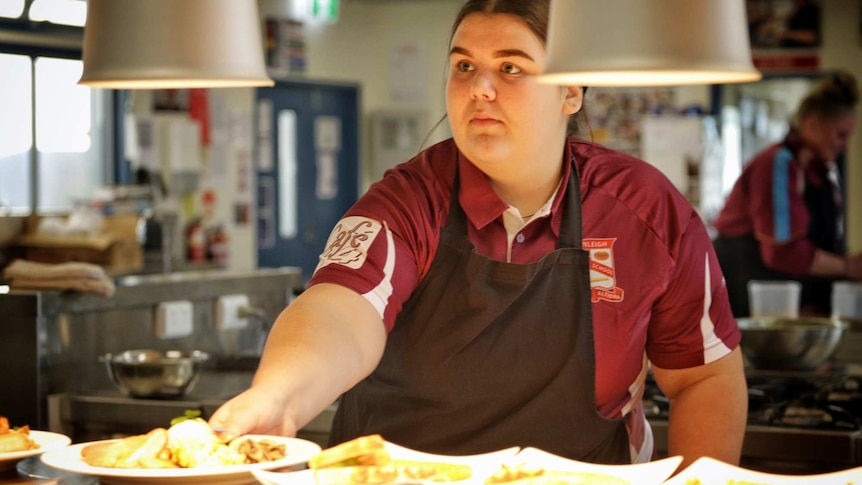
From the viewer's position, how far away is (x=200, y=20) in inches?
75.6

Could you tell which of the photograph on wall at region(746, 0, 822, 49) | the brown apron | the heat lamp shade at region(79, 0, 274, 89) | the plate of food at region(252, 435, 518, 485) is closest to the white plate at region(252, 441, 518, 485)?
the plate of food at region(252, 435, 518, 485)

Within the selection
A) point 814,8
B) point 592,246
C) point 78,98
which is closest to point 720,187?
point 814,8

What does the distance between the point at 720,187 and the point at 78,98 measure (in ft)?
15.7

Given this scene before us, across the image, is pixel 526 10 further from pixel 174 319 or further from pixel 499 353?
pixel 174 319

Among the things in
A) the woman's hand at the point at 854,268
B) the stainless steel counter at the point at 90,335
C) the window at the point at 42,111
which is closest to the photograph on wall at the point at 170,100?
the window at the point at 42,111

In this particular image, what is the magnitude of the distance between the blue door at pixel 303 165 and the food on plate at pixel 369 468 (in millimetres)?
7719

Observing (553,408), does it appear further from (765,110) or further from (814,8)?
(765,110)

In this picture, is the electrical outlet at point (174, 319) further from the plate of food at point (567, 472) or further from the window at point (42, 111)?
the window at point (42, 111)

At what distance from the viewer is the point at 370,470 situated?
141 centimetres

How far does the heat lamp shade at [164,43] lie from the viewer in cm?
190

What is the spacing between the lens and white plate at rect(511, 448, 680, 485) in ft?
4.93

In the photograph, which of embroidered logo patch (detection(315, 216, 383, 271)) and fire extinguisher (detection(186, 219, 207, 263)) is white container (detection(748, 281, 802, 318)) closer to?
embroidered logo patch (detection(315, 216, 383, 271))

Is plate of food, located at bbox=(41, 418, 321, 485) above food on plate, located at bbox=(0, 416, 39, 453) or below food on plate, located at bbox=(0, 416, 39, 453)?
above

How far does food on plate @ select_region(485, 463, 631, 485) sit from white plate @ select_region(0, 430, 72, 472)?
25.2 inches
